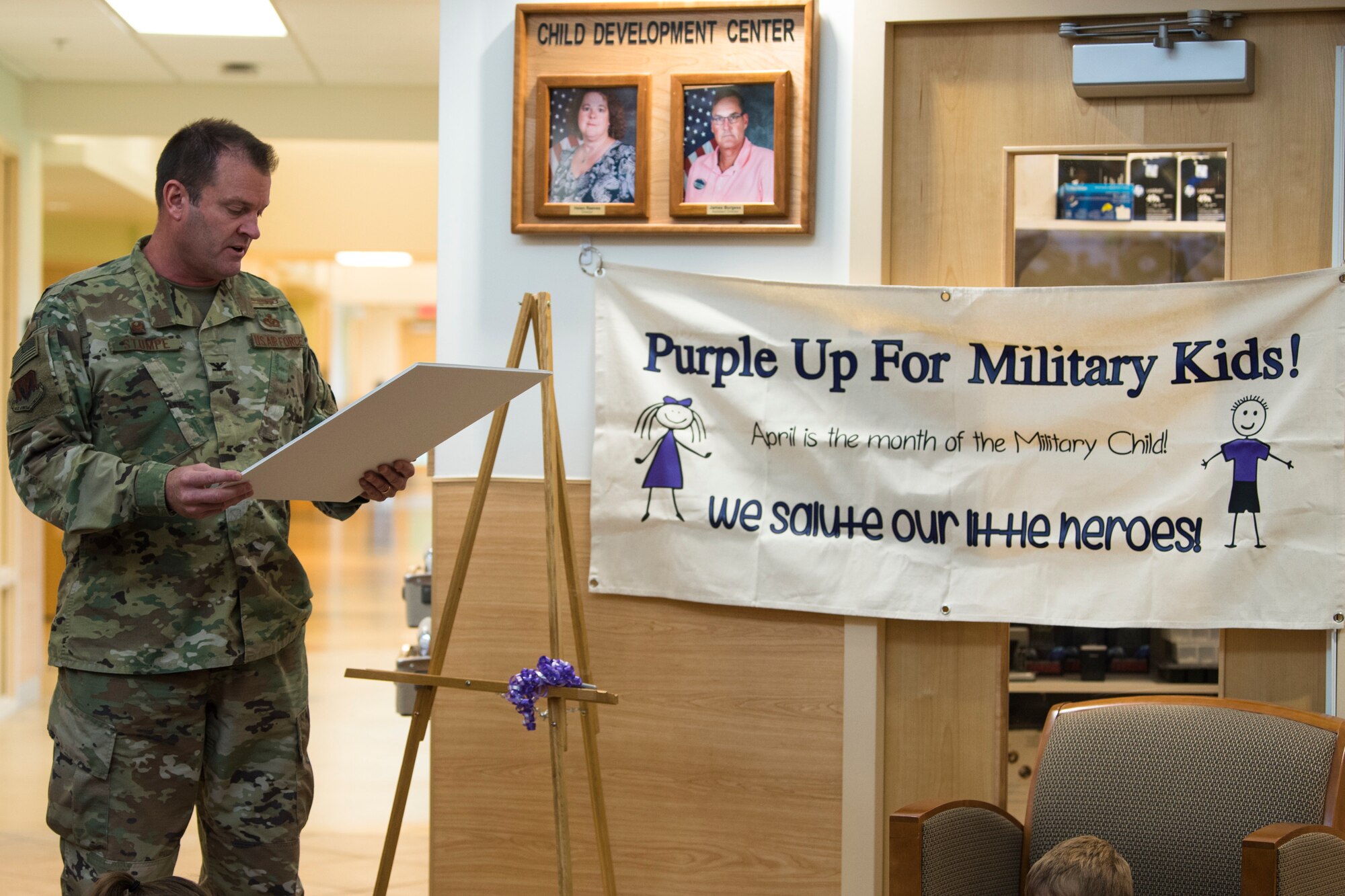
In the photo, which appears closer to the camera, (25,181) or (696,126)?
(696,126)

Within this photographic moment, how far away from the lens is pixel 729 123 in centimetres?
280

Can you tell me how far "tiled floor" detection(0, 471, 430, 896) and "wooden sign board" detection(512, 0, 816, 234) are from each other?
198 centimetres

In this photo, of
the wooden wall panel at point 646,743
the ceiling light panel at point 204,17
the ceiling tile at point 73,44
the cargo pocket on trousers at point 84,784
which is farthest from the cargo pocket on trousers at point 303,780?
the ceiling tile at point 73,44

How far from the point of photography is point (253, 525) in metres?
2.07

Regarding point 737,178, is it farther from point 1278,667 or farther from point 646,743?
point 1278,667

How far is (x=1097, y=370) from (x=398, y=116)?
13.1 feet

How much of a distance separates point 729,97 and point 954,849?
172cm

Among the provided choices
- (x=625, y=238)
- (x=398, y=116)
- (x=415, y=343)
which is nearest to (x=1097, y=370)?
(x=625, y=238)

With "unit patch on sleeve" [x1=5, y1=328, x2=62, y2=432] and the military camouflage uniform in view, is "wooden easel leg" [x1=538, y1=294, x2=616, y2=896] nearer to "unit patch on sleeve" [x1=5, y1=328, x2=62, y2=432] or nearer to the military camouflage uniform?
the military camouflage uniform

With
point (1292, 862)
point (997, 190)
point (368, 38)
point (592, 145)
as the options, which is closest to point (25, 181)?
point (368, 38)

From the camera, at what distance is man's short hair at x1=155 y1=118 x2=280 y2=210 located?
201 centimetres

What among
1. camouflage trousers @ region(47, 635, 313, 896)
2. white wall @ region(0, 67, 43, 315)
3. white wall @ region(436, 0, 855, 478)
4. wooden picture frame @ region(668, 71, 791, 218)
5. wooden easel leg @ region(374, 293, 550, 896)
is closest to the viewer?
camouflage trousers @ region(47, 635, 313, 896)

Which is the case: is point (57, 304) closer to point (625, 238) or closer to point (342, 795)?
point (625, 238)

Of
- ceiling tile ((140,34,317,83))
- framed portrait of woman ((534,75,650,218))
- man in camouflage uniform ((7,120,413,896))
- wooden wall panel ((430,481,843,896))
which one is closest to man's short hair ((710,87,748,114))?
framed portrait of woman ((534,75,650,218))
